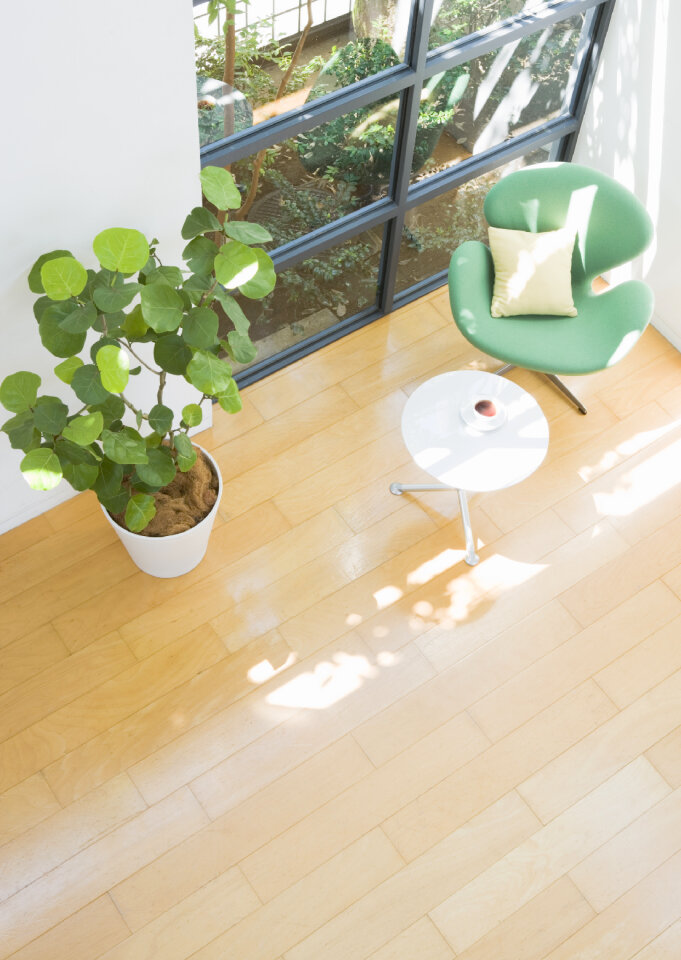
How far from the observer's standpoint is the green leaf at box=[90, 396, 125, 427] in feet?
7.95

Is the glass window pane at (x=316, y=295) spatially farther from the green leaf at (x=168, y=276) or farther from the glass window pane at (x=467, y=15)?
the green leaf at (x=168, y=276)

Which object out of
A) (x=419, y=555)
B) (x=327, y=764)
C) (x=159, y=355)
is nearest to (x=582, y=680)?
(x=419, y=555)

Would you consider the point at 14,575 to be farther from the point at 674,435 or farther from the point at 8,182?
the point at 674,435

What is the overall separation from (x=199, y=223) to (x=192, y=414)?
1.66 feet

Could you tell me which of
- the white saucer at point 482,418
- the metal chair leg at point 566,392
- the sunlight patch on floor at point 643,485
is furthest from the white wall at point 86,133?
the sunlight patch on floor at point 643,485

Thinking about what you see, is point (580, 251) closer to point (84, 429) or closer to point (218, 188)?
point (218, 188)

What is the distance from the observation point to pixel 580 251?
3.41 meters

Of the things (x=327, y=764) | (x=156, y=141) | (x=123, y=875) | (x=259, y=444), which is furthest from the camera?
(x=259, y=444)

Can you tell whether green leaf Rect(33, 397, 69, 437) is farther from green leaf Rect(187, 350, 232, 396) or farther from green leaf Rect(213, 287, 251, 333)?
green leaf Rect(213, 287, 251, 333)

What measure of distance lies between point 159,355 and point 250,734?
122 centimetres

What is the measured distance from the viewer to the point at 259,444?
3.47m

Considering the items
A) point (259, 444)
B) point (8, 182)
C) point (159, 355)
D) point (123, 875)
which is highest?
point (8, 182)

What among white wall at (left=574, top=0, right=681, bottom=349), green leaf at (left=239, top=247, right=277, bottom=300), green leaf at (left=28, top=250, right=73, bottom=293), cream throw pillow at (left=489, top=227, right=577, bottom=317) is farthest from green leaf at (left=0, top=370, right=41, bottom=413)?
white wall at (left=574, top=0, right=681, bottom=349)

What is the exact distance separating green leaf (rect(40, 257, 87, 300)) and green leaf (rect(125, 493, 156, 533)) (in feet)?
2.19
